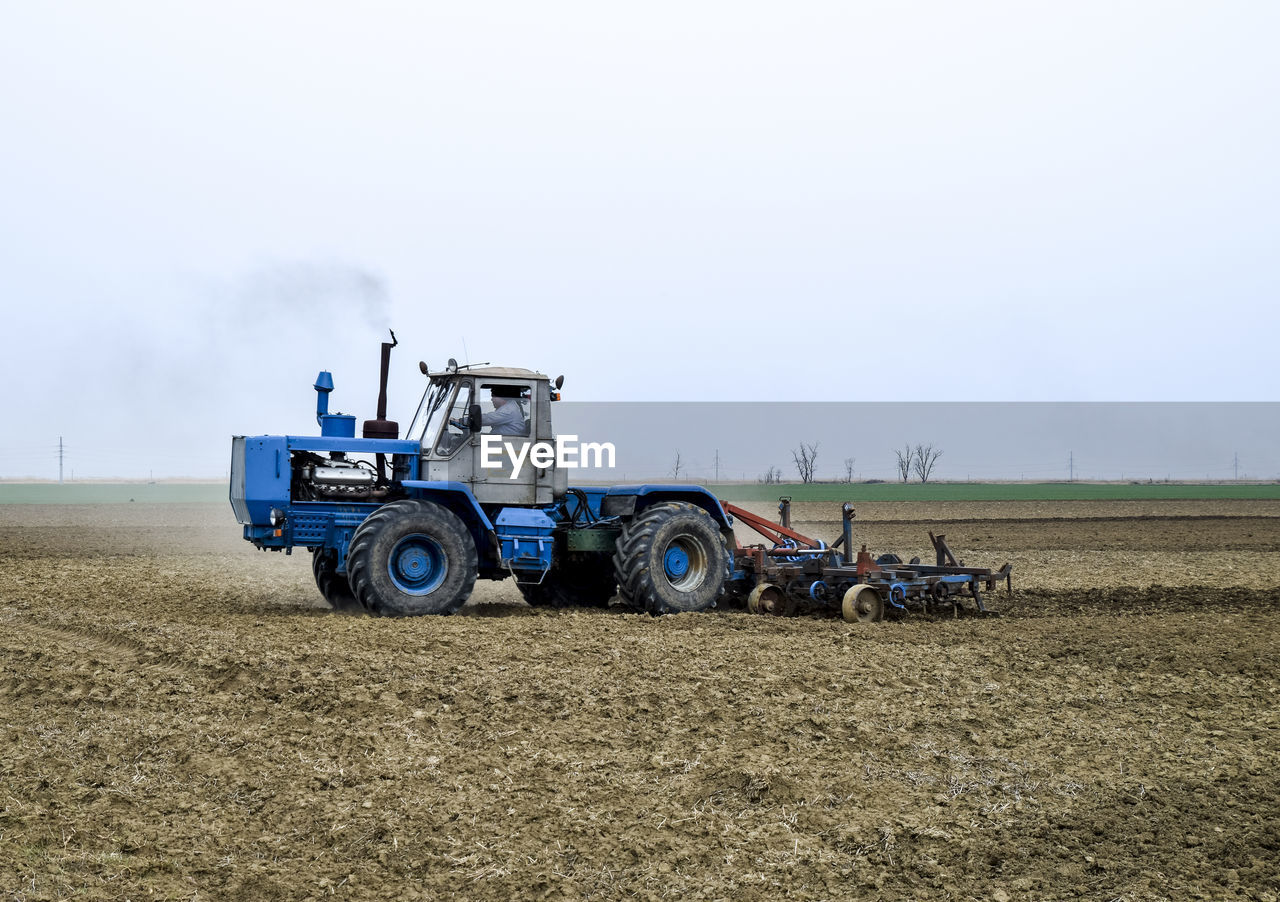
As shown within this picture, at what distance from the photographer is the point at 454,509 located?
12.1 metres

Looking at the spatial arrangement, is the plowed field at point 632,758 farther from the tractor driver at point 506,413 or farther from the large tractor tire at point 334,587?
the tractor driver at point 506,413

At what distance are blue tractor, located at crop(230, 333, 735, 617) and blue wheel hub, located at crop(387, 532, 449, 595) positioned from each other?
14 millimetres

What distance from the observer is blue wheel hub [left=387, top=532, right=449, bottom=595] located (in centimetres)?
1142

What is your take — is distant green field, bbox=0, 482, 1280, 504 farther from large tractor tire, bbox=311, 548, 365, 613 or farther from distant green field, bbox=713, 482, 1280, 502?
large tractor tire, bbox=311, 548, 365, 613

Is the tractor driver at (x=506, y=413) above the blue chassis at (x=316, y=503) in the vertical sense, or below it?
above

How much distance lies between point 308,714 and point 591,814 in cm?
247

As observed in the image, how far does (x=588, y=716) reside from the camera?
7.55m

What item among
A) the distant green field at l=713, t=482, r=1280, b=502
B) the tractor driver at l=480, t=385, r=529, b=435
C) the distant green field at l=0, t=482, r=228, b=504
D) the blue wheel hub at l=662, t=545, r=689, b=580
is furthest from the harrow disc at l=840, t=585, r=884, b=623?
the distant green field at l=0, t=482, r=228, b=504

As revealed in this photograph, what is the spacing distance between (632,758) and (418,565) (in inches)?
207

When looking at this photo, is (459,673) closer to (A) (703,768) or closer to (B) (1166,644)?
(A) (703,768)

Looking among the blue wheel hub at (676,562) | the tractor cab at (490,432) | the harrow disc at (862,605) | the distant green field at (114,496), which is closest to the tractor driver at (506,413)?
the tractor cab at (490,432)

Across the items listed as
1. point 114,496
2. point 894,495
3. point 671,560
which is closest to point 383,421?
point 671,560

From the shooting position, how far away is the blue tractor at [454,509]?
11.5m

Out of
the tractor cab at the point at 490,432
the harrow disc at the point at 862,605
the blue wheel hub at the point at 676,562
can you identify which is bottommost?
the harrow disc at the point at 862,605
